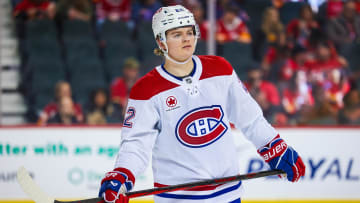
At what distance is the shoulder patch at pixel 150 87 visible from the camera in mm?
1940

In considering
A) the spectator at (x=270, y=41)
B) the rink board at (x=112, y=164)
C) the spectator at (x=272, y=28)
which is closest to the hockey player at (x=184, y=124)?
the rink board at (x=112, y=164)

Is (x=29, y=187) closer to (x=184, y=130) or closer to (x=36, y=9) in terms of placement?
(x=184, y=130)

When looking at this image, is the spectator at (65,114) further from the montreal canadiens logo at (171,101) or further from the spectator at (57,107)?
the montreal canadiens logo at (171,101)

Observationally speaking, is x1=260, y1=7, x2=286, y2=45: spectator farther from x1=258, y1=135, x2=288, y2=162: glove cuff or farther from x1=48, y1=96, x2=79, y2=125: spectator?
x1=258, y1=135, x2=288, y2=162: glove cuff

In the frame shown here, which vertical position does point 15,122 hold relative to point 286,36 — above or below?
below

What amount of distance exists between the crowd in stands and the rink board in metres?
0.29

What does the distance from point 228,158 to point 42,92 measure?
233 centimetres

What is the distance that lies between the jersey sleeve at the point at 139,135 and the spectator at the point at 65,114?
1.78 m

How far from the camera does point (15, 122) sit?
3600 mm

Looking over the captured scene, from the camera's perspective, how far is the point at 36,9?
424 cm

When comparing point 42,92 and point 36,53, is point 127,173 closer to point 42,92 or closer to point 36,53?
point 42,92

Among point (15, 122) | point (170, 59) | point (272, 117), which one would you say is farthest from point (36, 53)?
point (170, 59)

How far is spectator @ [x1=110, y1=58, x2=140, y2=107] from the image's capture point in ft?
12.8

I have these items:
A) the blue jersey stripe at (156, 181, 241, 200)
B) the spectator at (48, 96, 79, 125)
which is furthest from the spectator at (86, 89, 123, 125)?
the blue jersey stripe at (156, 181, 241, 200)
